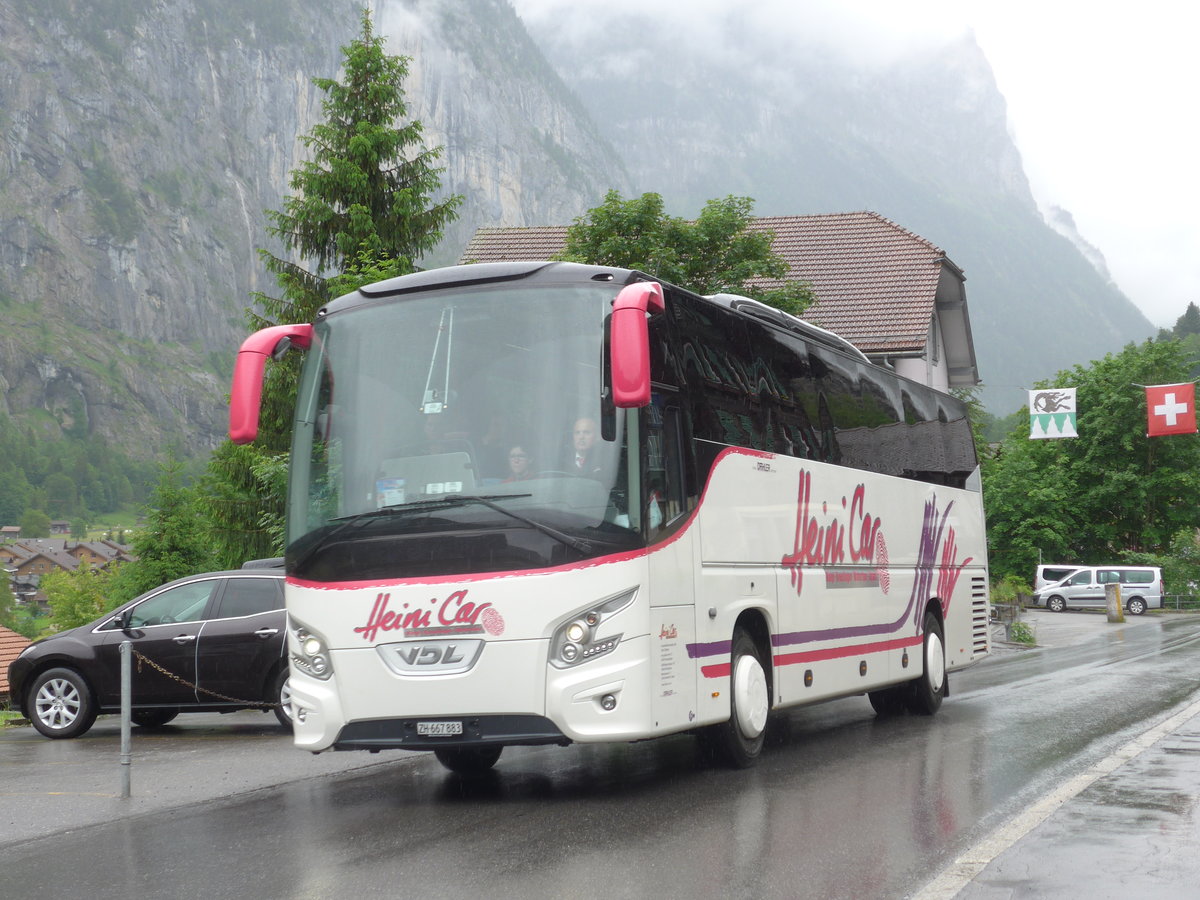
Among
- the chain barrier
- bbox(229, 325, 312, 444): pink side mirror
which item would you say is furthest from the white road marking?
the chain barrier

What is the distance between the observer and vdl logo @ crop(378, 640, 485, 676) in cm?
810

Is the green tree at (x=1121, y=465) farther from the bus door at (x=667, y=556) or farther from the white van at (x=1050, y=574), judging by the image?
the bus door at (x=667, y=556)

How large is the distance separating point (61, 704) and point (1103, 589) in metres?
48.3

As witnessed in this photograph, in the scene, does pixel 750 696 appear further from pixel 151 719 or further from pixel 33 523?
pixel 33 523

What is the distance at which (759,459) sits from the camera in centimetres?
1004

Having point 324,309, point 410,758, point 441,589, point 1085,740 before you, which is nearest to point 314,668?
point 441,589

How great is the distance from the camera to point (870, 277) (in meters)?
39.2

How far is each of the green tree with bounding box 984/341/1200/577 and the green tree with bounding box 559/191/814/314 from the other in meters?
37.6

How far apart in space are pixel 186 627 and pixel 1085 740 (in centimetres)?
840

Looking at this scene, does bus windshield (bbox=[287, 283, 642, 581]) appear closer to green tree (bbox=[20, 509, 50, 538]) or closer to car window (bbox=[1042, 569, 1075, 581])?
car window (bbox=[1042, 569, 1075, 581])

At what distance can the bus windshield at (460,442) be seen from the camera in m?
8.11

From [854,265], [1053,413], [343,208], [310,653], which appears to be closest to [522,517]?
[310,653]

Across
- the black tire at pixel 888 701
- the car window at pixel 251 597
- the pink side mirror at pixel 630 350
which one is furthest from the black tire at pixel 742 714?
the car window at pixel 251 597

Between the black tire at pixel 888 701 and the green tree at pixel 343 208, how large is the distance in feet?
58.0
